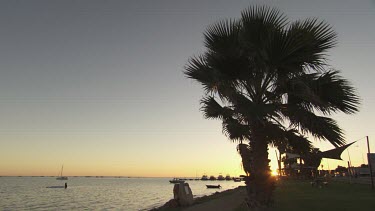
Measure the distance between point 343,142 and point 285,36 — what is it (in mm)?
3041

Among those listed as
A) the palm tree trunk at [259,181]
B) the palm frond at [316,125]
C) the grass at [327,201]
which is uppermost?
the palm frond at [316,125]

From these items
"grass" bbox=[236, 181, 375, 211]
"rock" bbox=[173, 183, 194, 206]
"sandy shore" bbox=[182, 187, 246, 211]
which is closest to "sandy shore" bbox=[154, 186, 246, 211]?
"sandy shore" bbox=[182, 187, 246, 211]

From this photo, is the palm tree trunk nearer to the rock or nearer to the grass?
the grass

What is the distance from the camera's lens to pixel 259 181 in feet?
28.8

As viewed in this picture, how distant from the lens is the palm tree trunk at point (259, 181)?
873cm

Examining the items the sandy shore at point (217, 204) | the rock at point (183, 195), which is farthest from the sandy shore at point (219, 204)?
the rock at point (183, 195)

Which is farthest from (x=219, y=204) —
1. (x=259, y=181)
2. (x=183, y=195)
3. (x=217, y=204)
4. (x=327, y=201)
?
(x=259, y=181)

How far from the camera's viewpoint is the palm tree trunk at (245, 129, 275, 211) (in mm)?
8734

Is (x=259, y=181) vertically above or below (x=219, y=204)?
above

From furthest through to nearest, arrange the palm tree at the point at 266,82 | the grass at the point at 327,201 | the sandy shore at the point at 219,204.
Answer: the sandy shore at the point at 219,204 → the grass at the point at 327,201 → the palm tree at the point at 266,82

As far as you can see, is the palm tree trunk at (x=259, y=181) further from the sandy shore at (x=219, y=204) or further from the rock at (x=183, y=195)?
the rock at (x=183, y=195)

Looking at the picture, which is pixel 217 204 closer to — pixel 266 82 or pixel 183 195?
pixel 183 195

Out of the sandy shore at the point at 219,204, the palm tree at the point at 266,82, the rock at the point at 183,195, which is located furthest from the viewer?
the rock at the point at 183,195

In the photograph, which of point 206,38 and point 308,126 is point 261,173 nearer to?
point 308,126
